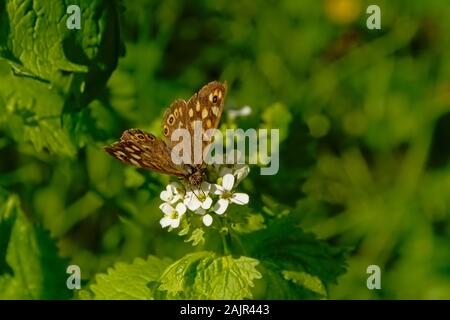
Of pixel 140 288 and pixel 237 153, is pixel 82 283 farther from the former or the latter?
pixel 237 153

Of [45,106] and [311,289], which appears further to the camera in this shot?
[45,106]

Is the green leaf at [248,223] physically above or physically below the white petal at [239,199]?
below

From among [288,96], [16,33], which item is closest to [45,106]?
[16,33]

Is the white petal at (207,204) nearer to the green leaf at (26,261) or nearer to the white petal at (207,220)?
the white petal at (207,220)

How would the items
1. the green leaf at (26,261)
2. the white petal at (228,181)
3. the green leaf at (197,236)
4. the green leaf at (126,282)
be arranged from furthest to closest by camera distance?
the green leaf at (26,261) < the green leaf at (126,282) < the white petal at (228,181) < the green leaf at (197,236)

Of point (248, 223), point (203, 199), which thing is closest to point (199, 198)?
point (203, 199)

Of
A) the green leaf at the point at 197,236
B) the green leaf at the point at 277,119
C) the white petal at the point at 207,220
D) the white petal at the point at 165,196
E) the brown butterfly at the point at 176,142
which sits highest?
the green leaf at the point at 277,119

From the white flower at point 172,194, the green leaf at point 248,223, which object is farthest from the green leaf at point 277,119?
the white flower at point 172,194
